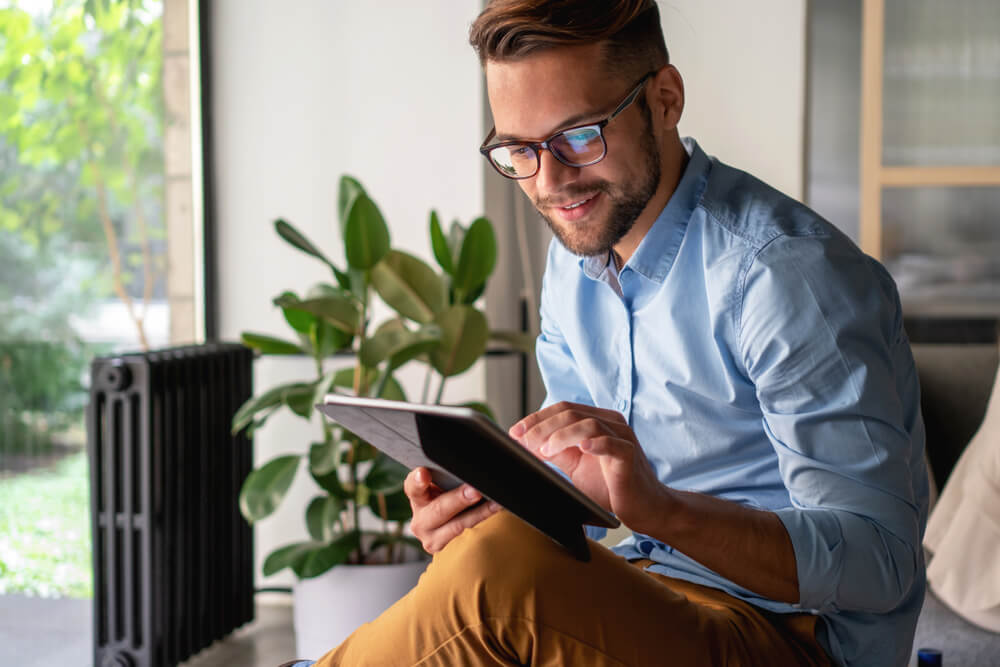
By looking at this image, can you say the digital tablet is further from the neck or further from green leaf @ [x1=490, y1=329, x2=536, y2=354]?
green leaf @ [x1=490, y1=329, x2=536, y2=354]

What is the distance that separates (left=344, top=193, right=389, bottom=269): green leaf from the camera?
85.4 inches

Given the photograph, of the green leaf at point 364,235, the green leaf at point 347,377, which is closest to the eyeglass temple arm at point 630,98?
the green leaf at point 364,235

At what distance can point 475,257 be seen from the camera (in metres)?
2.31

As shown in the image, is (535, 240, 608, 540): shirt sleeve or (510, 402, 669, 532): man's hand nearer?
(510, 402, 669, 532): man's hand

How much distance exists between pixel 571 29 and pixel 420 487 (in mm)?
583

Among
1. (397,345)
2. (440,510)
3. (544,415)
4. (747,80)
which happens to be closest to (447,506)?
(440,510)

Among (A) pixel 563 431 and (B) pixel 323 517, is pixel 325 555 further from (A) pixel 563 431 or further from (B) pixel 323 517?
(A) pixel 563 431

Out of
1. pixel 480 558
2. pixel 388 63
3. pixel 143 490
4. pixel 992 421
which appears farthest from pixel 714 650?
pixel 388 63

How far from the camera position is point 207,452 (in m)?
2.47

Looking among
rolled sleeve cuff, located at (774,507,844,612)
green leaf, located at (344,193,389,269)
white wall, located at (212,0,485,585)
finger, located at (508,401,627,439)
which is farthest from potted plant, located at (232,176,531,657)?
rolled sleeve cuff, located at (774,507,844,612)

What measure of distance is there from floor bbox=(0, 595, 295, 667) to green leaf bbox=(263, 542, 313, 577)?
0.38 m

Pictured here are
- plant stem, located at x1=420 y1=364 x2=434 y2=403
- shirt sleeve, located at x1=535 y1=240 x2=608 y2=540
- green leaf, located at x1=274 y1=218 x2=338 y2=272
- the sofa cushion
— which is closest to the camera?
shirt sleeve, located at x1=535 y1=240 x2=608 y2=540

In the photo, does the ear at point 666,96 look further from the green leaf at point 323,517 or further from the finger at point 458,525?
the green leaf at point 323,517

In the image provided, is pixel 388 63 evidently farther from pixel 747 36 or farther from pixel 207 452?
pixel 207 452
